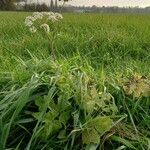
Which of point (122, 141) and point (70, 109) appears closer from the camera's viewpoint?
point (122, 141)

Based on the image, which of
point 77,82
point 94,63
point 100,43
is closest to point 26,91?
point 77,82

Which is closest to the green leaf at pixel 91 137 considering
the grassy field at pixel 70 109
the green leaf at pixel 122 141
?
the grassy field at pixel 70 109

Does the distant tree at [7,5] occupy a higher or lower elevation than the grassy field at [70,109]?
lower

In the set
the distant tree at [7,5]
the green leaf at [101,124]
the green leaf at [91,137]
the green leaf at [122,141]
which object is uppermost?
the green leaf at [101,124]

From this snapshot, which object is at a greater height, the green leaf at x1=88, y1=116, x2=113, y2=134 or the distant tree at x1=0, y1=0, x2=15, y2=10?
the green leaf at x1=88, y1=116, x2=113, y2=134

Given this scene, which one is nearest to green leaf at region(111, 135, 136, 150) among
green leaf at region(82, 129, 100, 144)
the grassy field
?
the grassy field

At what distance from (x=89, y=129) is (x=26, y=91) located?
39cm

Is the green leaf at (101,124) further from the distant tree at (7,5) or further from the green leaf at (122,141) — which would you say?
the distant tree at (7,5)

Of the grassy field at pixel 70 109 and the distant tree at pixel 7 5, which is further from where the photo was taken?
the distant tree at pixel 7 5

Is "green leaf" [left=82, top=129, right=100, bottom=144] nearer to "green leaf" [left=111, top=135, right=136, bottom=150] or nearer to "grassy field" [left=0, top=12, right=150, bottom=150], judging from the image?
"grassy field" [left=0, top=12, right=150, bottom=150]

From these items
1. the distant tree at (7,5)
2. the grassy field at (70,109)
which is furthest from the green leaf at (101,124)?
the distant tree at (7,5)

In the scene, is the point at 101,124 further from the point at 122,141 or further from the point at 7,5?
the point at 7,5

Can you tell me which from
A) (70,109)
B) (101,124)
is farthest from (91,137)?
(70,109)

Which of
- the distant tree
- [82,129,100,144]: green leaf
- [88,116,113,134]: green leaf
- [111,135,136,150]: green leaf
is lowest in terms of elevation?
the distant tree
